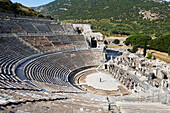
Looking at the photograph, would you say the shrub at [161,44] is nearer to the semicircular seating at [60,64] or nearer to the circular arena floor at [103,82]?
the semicircular seating at [60,64]

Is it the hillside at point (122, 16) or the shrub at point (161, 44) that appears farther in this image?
the hillside at point (122, 16)

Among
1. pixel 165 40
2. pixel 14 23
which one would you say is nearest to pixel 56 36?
pixel 14 23

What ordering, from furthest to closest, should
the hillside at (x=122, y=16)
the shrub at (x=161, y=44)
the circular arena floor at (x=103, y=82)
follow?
the hillside at (x=122, y=16)
the shrub at (x=161, y=44)
the circular arena floor at (x=103, y=82)

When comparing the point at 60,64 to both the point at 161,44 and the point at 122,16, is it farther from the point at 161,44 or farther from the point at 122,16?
the point at 122,16

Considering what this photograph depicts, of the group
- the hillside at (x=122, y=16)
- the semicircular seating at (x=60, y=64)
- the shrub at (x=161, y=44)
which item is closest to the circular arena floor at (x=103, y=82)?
the semicircular seating at (x=60, y=64)

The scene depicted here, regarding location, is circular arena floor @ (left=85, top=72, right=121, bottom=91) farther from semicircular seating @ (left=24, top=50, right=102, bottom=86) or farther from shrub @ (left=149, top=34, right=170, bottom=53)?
shrub @ (left=149, top=34, right=170, bottom=53)

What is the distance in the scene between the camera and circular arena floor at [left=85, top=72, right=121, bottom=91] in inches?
771

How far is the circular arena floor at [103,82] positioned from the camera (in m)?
19.6

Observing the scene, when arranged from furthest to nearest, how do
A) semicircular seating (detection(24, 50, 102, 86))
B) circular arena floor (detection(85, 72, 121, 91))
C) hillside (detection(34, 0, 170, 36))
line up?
1. hillside (detection(34, 0, 170, 36))
2. circular arena floor (detection(85, 72, 121, 91))
3. semicircular seating (detection(24, 50, 102, 86))

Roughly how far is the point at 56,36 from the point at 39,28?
5055 mm

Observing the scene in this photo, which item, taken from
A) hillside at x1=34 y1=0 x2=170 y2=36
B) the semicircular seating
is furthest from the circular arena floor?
hillside at x1=34 y1=0 x2=170 y2=36

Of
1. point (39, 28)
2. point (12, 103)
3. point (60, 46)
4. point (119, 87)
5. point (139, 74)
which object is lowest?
point (119, 87)

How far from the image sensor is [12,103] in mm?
5832

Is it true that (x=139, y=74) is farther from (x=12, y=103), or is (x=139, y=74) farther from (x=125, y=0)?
(x=125, y=0)
